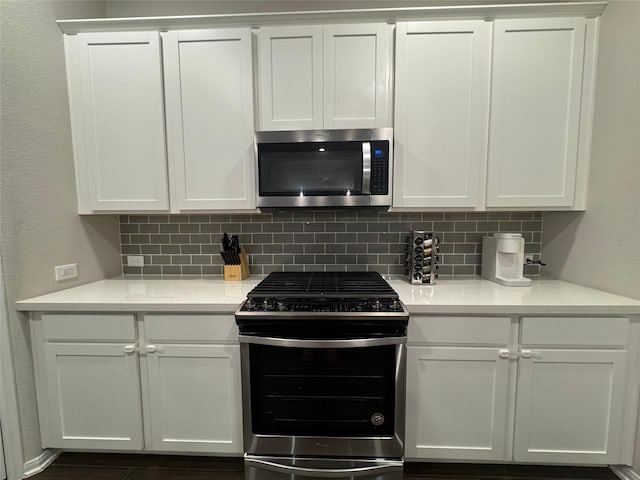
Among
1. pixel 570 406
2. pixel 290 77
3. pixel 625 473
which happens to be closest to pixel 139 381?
pixel 290 77

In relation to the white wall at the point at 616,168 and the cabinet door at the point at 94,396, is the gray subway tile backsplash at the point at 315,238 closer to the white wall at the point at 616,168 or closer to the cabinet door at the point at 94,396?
the white wall at the point at 616,168

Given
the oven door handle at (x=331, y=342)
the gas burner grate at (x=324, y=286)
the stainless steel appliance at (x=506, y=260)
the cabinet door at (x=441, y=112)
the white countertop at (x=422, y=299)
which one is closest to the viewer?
the oven door handle at (x=331, y=342)

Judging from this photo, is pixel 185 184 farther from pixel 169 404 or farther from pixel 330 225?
pixel 169 404

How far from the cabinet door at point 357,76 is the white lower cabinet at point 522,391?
3.92 feet

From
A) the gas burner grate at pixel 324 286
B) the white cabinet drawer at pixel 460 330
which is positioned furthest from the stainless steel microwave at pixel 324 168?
the white cabinet drawer at pixel 460 330

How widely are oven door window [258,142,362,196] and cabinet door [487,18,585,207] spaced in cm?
84

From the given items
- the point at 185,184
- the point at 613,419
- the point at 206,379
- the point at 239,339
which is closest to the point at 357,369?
the point at 239,339

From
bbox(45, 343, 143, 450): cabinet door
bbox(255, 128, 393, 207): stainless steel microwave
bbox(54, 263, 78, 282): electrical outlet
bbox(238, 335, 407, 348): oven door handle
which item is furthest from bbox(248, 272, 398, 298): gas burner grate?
bbox(54, 263, 78, 282): electrical outlet

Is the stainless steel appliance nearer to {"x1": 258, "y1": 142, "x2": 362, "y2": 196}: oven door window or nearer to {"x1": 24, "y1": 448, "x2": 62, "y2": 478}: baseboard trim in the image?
{"x1": 258, "y1": 142, "x2": 362, "y2": 196}: oven door window

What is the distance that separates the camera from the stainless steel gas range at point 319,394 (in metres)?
1.42

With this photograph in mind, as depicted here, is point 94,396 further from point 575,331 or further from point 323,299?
point 575,331

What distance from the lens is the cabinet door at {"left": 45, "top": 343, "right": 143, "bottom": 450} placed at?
5.18 feet

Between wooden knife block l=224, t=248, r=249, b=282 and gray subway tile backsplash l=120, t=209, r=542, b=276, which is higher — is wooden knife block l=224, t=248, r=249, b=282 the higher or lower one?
the lower one

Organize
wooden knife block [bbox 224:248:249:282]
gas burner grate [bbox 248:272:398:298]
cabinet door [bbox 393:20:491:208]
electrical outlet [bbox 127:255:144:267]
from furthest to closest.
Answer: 1. electrical outlet [bbox 127:255:144:267]
2. wooden knife block [bbox 224:248:249:282]
3. cabinet door [bbox 393:20:491:208]
4. gas burner grate [bbox 248:272:398:298]
